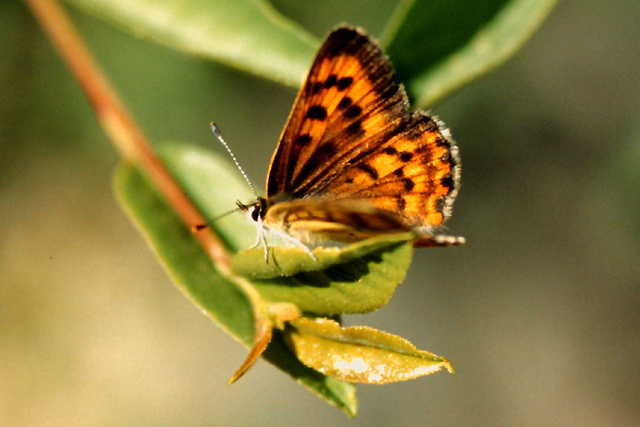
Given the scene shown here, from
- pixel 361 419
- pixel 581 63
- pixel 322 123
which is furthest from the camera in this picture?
pixel 581 63

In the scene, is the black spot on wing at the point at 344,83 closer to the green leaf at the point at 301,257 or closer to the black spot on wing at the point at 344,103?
the black spot on wing at the point at 344,103

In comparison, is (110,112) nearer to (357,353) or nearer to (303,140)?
(303,140)

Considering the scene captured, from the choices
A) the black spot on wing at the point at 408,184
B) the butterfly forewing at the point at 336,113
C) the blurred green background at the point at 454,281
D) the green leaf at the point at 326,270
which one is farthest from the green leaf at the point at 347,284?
the blurred green background at the point at 454,281

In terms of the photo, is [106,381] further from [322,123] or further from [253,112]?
[322,123]

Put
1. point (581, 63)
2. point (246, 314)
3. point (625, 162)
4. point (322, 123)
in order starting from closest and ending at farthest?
point (246, 314) → point (322, 123) → point (625, 162) → point (581, 63)

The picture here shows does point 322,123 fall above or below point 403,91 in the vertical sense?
below

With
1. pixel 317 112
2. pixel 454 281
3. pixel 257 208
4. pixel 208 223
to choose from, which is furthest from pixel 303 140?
pixel 454 281

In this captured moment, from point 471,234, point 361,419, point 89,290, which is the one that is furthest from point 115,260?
point 471,234
